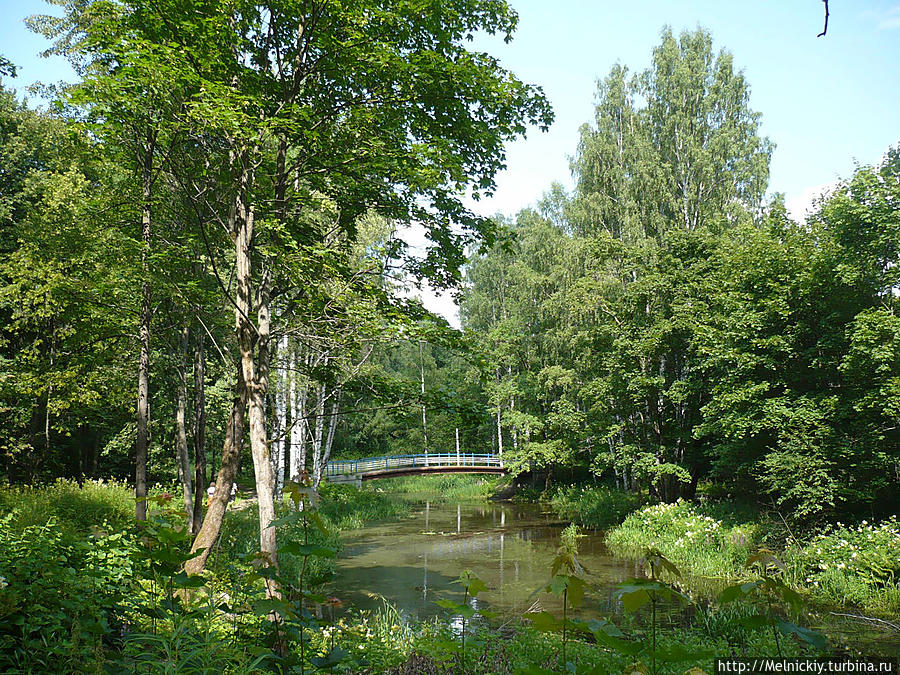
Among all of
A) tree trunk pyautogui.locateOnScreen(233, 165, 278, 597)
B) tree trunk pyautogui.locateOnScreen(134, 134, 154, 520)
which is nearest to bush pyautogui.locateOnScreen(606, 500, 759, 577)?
tree trunk pyautogui.locateOnScreen(233, 165, 278, 597)

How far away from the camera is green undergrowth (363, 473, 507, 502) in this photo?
26078 mm

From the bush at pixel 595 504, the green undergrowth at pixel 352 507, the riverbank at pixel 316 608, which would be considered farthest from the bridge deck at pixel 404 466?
the riverbank at pixel 316 608

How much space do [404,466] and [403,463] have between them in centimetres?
34

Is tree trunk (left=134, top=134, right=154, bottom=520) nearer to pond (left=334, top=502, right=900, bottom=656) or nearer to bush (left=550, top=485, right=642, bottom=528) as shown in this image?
pond (left=334, top=502, right=900, bottom=656)

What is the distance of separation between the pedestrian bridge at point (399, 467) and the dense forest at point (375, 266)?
5174 millimetres

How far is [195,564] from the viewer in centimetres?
725

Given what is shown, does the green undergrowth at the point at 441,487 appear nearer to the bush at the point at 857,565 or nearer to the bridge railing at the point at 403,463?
the bridge railing at the point at 403,463

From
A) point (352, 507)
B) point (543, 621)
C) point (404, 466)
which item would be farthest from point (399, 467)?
point (543, 621)

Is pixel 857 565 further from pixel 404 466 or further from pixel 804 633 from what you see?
pixel 404 466

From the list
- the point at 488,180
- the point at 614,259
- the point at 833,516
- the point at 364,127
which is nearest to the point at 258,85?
the point at 364,127

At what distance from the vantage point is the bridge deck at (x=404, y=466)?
25.5m

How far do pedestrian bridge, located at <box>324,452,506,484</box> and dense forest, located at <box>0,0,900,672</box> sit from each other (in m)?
5.17

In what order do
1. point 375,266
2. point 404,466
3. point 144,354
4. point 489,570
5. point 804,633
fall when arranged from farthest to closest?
1. point 404,466
2. point 489,570
3. point 144,354
4. point 375,266
5. point 804,633

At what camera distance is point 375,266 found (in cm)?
682
